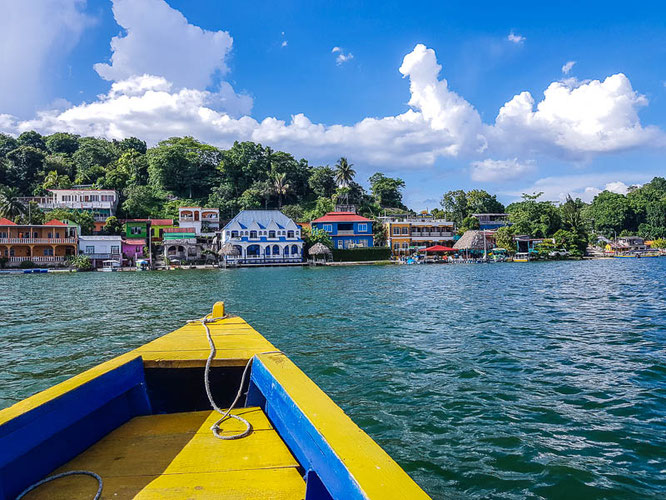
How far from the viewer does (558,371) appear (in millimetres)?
7344

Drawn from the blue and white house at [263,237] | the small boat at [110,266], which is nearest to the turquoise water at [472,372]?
the small boat at [110,266]

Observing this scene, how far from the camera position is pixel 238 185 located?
75.7 m

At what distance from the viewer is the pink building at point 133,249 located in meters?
54.5

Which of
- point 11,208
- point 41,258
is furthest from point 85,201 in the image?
point 41,258

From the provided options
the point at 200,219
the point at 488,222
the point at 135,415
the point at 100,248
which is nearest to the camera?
the point at 135,415

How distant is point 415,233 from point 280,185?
82.2ft

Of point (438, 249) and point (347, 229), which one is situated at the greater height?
point (347, 229)

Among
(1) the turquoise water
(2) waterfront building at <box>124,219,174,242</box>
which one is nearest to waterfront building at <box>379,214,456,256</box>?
(2) waterfront building at <box>124,219,174,242</box>

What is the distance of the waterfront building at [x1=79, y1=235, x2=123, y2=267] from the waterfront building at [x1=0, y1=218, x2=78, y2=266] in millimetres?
1078

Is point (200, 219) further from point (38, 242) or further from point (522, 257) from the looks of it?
point (522, 257)

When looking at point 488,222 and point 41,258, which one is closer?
point 41,258

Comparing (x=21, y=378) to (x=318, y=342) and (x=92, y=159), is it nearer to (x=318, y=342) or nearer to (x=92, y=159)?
(x=318, y=342)

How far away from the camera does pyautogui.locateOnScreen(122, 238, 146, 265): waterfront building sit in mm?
54469

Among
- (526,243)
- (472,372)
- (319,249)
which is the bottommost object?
(472,372)
